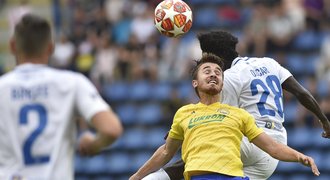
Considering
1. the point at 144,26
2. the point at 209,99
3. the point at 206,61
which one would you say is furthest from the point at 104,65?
the point at 209,99

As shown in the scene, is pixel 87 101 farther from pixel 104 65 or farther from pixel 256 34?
pixel 104 65

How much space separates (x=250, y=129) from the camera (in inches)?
294

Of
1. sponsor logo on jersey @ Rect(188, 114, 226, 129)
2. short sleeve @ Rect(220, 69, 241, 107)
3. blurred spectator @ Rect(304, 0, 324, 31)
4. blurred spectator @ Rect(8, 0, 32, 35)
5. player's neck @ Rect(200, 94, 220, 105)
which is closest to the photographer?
sponsor logo on jersey @ Rect(188, 114, 226, 129)

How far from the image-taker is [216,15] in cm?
1889

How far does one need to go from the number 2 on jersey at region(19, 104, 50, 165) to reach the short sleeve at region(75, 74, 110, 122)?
0.21m

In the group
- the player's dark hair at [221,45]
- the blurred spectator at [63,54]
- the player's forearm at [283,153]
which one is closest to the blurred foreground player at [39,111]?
the player's forearm at [283,153]

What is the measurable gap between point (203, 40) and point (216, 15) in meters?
10.3

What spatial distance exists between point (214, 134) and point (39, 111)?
2.25 metres

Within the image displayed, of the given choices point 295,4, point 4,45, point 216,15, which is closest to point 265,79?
point 295,4

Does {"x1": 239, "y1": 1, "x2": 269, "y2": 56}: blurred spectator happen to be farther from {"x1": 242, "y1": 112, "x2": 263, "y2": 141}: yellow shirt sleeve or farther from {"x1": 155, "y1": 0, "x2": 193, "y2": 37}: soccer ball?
{"x1": 242, "y1": 112, "x2": 263, "y2": 141}: yellow shirt sleeve

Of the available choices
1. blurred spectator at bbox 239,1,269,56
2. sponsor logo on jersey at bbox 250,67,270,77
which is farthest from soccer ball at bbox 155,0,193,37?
blurred spectator at bbox 239,1,269,56

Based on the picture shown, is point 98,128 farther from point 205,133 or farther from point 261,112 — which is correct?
point 261,112

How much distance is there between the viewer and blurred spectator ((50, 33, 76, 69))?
18.7 metres

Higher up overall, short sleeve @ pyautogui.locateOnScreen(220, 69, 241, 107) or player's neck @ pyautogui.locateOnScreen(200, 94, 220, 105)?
player's neck @ pyautogui.locateOnScreen(200, 94, 220, 105)
